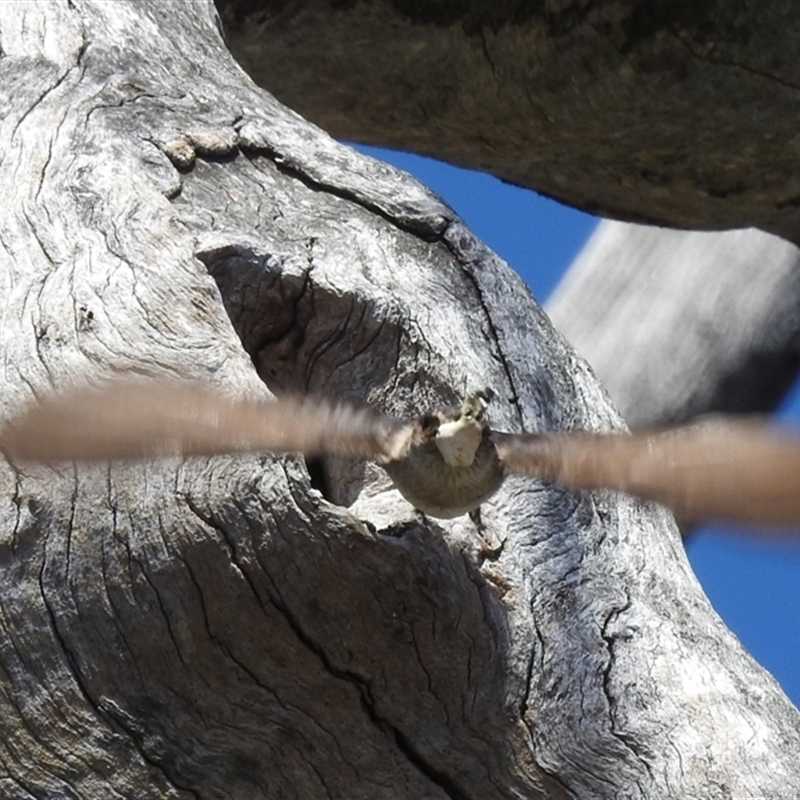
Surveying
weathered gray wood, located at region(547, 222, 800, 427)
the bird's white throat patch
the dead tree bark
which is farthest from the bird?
weathered gray wood, located at region(547, 222, 800, 427)

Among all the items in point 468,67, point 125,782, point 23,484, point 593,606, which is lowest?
point 125,782

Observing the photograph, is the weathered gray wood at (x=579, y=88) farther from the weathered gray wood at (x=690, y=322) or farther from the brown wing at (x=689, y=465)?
the brown wing at (x=689, y=465)

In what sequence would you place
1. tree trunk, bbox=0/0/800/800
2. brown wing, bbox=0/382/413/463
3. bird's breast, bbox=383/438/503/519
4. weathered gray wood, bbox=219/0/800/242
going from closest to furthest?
brown wing, bbox=0/382/413/463
bird's breast, bbox=383/438/503/519
tree trunk, bbox=0/0/800/800
weathered gray wood, bbox=219/0/800/242

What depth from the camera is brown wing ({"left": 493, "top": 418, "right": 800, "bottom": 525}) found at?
115cm

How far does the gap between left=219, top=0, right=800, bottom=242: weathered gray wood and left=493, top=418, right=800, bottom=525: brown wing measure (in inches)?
45.1

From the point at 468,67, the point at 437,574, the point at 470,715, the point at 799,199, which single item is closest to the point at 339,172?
the point at 437,574

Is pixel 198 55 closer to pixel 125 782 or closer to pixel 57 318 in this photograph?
pixel 57 318

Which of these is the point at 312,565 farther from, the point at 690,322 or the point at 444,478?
the point at 690,322

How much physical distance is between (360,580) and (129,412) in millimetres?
288

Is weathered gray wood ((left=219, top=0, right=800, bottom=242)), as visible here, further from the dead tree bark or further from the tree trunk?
the tree trunk

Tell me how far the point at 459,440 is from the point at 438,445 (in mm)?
23

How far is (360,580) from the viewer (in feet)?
4.46

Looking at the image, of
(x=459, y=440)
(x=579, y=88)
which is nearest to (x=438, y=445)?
(x=459, y=440)

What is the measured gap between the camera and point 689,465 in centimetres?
121
